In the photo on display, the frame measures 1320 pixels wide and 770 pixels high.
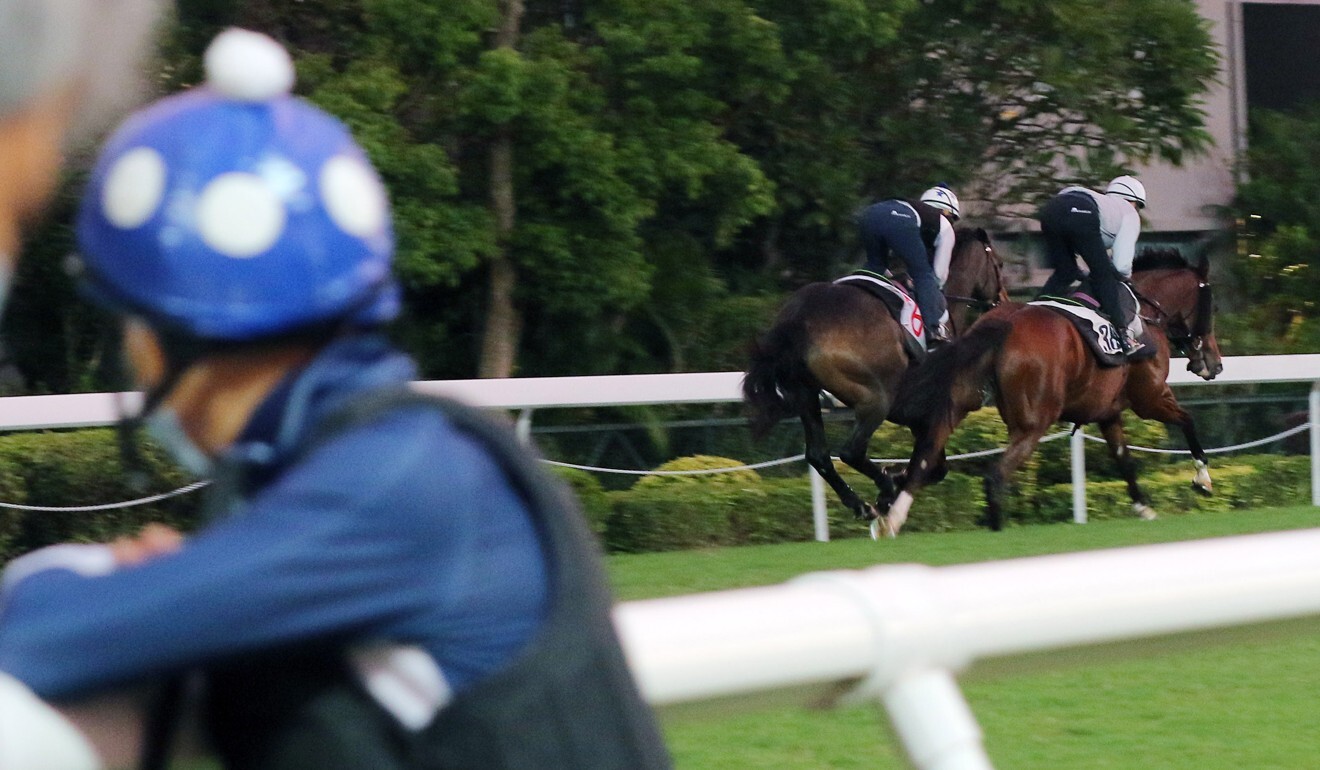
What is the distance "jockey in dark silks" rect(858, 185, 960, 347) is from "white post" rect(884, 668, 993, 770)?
8.99m

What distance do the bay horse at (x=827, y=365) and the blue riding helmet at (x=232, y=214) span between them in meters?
9.04

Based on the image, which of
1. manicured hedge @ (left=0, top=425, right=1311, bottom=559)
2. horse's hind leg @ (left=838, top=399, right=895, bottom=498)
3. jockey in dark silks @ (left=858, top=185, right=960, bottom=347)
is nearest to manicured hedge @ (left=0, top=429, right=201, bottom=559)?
manicured hedge @ (left=0, top=425, right=1311, bottom=559)

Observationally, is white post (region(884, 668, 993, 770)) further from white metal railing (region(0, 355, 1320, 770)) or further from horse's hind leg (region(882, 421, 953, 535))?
horse's hind leg (region(882, 421, 953, 535))

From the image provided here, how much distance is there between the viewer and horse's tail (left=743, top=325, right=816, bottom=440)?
32.8 ft

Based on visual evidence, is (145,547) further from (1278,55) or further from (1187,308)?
(1278,55)

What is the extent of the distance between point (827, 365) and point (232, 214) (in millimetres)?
9330

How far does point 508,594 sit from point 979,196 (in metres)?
15.6

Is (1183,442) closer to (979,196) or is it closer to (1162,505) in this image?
(1162,505)

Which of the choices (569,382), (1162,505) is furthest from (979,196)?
(569,382)

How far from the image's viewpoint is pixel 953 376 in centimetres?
995

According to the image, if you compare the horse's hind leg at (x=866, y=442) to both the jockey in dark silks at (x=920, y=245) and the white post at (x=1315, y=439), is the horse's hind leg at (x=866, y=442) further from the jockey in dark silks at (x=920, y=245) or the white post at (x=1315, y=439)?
the white post at (x=1315, y=439)

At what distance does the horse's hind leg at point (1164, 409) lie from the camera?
10.9m

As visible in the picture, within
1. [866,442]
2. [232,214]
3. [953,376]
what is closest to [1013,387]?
[953,376]

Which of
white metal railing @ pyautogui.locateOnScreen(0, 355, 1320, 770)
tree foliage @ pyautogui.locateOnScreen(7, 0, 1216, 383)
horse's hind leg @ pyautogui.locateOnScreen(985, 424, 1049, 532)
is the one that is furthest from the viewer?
tree foliage @ pyautogui.locateOnScreen(7, 0, 1216, 383)
